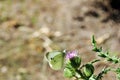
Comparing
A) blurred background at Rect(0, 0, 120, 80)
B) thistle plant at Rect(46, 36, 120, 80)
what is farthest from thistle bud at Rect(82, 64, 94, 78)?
blurred background at Rect(0, 0, 120, 80)

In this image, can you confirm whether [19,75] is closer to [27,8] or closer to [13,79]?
[13,79]

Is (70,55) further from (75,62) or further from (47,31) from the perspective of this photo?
(47,31)

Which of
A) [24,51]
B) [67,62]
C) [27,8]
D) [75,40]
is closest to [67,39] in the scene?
[75,40]

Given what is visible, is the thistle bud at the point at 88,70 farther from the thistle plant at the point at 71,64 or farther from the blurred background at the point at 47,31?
the blurred background at the point at 47,31

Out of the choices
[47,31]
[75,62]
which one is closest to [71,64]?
[75,62]

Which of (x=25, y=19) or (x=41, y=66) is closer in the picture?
(x=41, y=66)

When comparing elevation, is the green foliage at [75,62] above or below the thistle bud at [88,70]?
above

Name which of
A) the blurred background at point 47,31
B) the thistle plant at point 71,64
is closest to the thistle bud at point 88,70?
the thistle plant at point 71,64

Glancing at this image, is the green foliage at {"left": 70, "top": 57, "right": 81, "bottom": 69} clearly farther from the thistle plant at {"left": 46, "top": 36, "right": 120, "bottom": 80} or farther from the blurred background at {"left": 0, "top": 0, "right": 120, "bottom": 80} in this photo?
the blurred background at {"left": 0, "top": 0, "right": 120, "bottom": 80}
